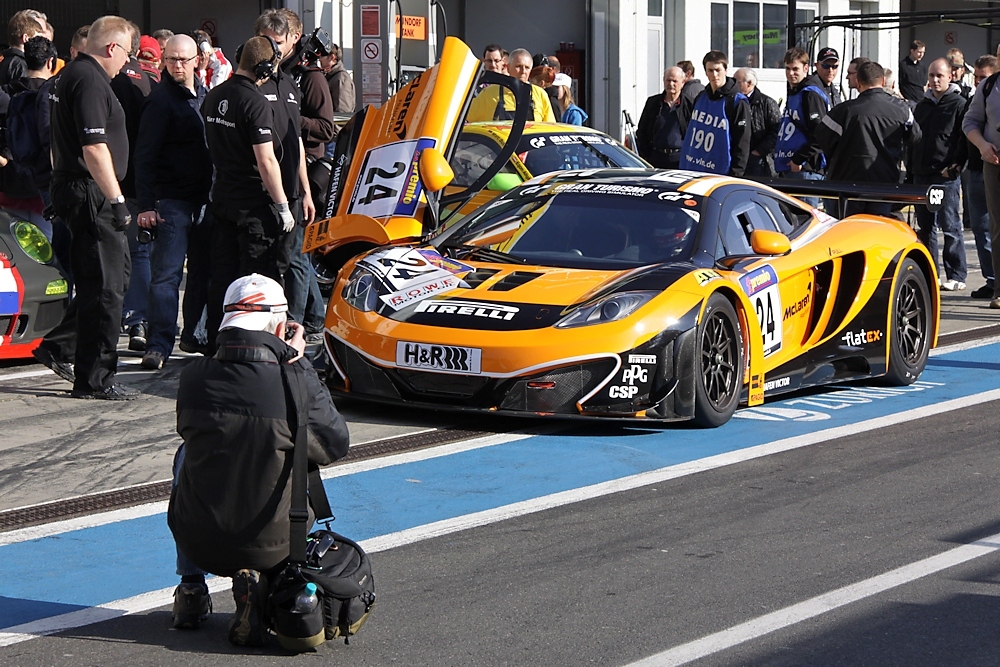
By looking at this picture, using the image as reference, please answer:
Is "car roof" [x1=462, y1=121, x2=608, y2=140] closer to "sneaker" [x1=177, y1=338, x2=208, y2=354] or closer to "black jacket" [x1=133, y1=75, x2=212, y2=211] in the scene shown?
"black jacket" [x1=133, y1=75, x2=212, y2=211]

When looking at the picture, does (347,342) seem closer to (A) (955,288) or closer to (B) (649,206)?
(B) (649,206)

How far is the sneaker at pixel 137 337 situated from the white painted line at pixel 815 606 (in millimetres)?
6179

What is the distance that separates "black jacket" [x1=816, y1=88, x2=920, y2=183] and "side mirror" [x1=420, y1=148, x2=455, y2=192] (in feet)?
15.3

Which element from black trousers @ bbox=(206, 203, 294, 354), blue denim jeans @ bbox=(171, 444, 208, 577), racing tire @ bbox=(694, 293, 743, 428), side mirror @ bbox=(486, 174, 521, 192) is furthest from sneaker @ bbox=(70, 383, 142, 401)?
blue denim jeans @ bbox=(171, 444, 208, 577)

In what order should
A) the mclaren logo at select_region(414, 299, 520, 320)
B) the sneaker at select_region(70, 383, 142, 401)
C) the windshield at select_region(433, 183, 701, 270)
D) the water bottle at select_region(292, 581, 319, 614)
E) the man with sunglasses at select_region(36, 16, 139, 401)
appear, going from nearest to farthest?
the water bottle at select_region(292, 581, 319, 614) → the mclaren logo at select_region(414, 299, 520, 320) → the man with sunglasses at select_region(36, 16, 139, 401) → the windshield at select_region(433, 183, 701, 270) → the sneaker at select_region(70, 383, 142, 401)

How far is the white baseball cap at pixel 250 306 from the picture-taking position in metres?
4.43

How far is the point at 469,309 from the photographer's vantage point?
7.55 m

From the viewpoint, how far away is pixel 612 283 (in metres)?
7.70

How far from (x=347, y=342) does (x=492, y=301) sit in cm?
79

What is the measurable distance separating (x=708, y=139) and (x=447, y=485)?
789cm

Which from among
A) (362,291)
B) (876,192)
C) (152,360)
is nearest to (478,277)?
(362,291)

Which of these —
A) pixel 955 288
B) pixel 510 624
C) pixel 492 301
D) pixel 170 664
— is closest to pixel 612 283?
pixel 492 301

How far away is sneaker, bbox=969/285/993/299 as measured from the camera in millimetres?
13242

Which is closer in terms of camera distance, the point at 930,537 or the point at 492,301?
the point at 930,537
